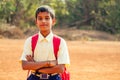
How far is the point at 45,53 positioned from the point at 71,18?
34443mm

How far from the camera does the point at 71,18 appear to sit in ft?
123

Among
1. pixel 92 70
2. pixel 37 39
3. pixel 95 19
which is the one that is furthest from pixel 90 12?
pixel 37 39

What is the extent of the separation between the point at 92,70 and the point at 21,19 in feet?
70.8

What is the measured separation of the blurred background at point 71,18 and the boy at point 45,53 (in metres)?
23.2

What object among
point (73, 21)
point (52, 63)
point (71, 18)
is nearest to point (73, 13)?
point (71, 18)

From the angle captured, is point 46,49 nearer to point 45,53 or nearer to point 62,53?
point 45,53

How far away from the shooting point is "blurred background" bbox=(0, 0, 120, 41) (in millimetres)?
29000

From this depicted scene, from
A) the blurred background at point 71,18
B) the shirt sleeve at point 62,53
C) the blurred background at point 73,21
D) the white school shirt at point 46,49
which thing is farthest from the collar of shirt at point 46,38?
the blurred background at point 71,18

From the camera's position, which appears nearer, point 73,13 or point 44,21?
point 44,21

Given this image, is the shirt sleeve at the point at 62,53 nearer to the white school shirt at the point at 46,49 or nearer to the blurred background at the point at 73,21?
the white school shirt at the point at 46,49

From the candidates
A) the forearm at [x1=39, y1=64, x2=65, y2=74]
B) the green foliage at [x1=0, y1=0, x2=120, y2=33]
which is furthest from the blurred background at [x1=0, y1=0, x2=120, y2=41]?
the forearm at [x1=39, y1=64, x2=65, y2=74]

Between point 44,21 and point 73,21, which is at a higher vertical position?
point 44,21

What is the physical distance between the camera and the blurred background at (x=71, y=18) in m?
29.0

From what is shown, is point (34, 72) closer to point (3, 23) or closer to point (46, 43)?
point (46, 43)
